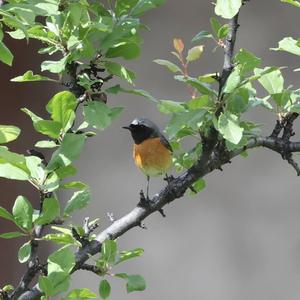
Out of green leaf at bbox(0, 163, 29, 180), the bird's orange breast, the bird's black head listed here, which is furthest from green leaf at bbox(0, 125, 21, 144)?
the bird's black head

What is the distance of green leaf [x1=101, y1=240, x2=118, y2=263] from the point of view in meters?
1.34

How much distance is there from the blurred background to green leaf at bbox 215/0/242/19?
211cm

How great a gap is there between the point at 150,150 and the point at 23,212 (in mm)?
902

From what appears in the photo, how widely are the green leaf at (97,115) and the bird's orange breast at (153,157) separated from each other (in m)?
0.69

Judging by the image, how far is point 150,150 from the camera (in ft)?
7.04

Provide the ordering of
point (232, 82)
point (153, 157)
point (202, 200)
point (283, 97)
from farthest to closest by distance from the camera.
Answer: point (202, 200), point (153, 157), point (283, 97), point (232, 82)

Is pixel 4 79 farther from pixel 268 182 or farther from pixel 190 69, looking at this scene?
pixel 268 182

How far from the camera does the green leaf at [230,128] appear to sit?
1.23m

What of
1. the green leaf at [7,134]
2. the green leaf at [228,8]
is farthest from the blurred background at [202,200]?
the green leaf at [7,134]

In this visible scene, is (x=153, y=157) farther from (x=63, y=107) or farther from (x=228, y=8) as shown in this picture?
(x=228, y=8)

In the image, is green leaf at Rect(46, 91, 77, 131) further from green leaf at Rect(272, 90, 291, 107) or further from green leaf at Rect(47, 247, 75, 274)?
green leaf at Rect(272, 90, 291, 107)

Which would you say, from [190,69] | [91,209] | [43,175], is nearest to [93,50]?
[43,175]

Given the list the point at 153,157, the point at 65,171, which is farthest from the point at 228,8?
the point at 153,157

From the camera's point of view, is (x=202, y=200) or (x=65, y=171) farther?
(x=202, y=200)
